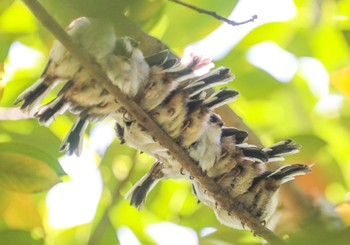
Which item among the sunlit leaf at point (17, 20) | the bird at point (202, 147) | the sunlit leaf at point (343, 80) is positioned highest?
the sunlit leaf at point (17, 20)

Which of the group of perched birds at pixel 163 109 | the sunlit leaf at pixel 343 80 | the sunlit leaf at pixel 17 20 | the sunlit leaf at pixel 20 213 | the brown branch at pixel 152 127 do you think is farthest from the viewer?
the sunlit leaf at pixel 343 80

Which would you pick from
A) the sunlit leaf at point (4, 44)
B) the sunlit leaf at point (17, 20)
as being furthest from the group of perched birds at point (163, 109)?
the sunlit leaf at point (17, 20)

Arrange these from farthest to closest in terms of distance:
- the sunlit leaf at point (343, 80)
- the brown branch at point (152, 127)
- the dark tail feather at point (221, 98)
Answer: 1. the sunlit leaf at point (343, 80)
2. the dark tail feather at point (221, 98)
3. the brown branch at point (152, 127)

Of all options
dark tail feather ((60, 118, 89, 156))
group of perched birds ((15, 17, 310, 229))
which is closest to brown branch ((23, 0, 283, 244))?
group of perched birds ((15, 17, 310, 229))

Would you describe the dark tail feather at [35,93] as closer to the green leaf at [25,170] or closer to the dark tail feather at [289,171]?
the green leaf at [25,170]

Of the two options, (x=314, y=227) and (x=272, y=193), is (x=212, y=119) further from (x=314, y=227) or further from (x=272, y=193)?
(x=314, y=227)

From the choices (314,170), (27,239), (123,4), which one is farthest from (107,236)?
(123,4)

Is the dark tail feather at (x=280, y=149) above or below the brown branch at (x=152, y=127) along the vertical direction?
below

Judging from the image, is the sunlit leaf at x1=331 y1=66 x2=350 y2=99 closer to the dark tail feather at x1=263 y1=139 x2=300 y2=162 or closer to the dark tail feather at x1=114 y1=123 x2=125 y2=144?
the dark tail feather at x1=263 y1=139 x2=300 y2=162
